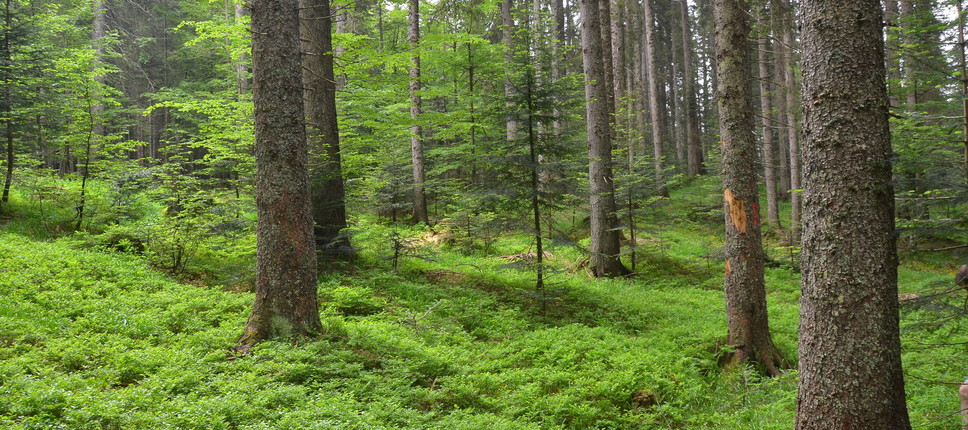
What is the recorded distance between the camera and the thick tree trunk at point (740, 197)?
6.73 meters

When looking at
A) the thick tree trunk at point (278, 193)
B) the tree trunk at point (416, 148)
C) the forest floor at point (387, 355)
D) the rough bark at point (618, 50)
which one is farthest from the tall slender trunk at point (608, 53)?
the thick tree trunk at point (278, 193)

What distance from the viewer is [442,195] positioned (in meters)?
17.5

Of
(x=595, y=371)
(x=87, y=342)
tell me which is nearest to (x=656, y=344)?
(x=595, y=371)

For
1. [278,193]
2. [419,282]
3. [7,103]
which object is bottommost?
[419,282]

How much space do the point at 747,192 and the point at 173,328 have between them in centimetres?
798

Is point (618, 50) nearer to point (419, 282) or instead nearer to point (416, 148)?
point (416, 148)

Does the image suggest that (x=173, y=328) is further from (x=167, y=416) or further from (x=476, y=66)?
(x=476, y=66)

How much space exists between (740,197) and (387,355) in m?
5.30

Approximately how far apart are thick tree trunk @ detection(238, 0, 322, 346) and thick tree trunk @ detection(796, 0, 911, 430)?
5396mm

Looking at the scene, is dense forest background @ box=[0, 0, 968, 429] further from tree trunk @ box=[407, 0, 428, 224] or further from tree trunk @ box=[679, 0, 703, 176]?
tree trunk @ box=[679, 0, 703, 176]

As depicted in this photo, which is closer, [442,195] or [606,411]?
[606,411]

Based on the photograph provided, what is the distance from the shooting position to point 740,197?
6742mm

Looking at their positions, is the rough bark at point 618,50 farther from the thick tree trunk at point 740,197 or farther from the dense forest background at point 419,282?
the thick tree trunk at point 740,197

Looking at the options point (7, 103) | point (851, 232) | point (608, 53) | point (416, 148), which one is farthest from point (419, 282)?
point (608, 53)
